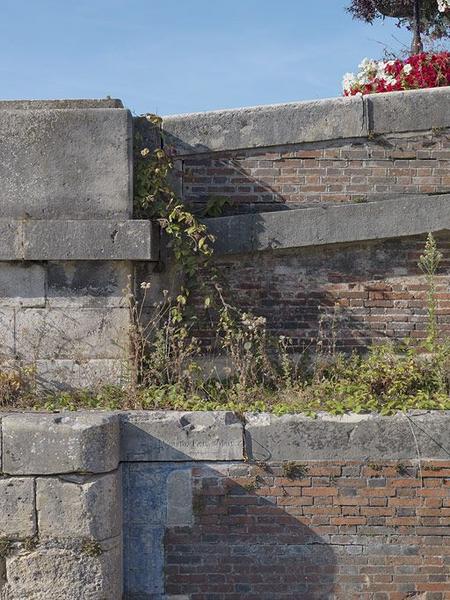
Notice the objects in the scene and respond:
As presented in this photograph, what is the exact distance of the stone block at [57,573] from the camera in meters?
5.21

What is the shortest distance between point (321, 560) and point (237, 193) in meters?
2.95

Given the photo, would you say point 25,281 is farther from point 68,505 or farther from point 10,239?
point 68,505

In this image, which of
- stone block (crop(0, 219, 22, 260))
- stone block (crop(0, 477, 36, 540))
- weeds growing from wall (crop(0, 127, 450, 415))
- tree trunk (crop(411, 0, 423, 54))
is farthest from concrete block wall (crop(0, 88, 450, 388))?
tree trunk (crop(411, 0, 423, 54))

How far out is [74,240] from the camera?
6086mm

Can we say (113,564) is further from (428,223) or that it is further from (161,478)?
(428,223)

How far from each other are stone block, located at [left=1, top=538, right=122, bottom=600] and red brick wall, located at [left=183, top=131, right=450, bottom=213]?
2966 mm

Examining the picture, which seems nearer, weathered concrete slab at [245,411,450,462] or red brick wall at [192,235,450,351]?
weathered concrete slab at [245,411,450,462]

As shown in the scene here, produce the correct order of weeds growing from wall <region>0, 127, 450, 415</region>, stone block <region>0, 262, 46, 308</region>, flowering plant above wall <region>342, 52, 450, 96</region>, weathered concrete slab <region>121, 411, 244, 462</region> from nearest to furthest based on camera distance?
weathered concrete slab <region>121, 411, 244, 462</region>, weeds growing from wall <region>0, 127, 450, 415</region>, stone block <region>0, 262, 46, 308</region>, flowering plant above wall <region>342, 52, 450, 96</region>

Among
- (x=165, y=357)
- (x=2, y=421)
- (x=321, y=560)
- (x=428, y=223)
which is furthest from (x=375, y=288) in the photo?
(x=2, y=421)

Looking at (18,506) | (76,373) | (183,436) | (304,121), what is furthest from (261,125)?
(18,506)

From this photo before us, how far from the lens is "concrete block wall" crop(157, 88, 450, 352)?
6.53 m

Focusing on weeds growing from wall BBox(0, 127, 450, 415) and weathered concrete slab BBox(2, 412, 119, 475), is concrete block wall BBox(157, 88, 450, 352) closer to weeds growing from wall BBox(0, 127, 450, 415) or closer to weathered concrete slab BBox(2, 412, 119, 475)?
weeds growing from wall BBox(0, 127, 450, 415)

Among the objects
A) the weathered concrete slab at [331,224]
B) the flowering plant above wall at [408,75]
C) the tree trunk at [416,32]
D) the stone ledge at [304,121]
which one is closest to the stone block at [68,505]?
the weathered concrete slab at [331,224]

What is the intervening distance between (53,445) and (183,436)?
878 millimetres
